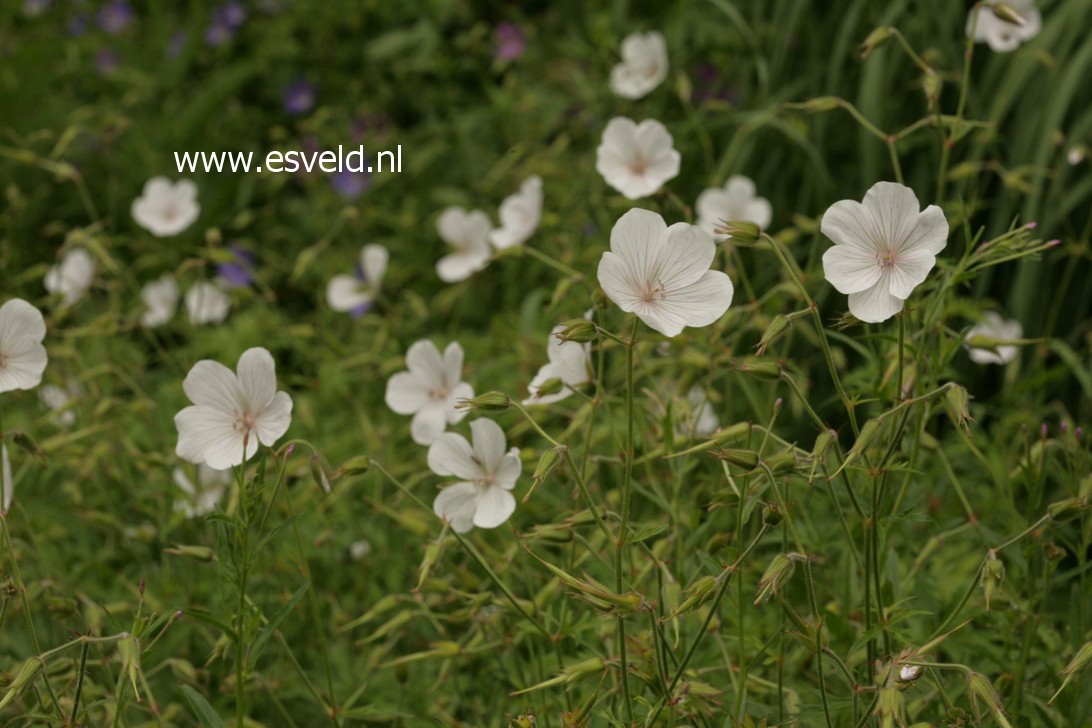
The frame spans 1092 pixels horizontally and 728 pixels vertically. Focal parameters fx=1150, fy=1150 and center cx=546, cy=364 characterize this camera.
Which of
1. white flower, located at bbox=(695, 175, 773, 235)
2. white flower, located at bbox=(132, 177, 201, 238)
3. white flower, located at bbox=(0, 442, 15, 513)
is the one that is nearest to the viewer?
white flower, located at bbox=(0, 442, 15, 513)

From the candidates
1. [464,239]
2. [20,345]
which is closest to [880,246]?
[20,345]

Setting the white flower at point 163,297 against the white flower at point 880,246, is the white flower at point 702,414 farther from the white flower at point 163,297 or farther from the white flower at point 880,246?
the white flower at point 163,297

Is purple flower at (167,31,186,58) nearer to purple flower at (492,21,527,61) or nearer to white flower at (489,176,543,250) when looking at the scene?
purple flower at (492,21,527,61)

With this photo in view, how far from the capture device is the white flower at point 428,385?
5.40ft

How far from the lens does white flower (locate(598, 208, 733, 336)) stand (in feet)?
4.00

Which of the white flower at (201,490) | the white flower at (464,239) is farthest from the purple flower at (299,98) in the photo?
the white flower at (201,490)

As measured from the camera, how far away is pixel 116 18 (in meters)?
4.10

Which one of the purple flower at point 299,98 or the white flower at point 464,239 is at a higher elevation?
the white flower at point 464,239

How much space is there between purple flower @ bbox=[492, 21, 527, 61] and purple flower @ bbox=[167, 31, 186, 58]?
44.0 inches

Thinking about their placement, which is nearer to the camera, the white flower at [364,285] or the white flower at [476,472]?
the white flower at [476,472]

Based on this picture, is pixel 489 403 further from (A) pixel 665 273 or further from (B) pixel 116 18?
(B) pixel 116 18

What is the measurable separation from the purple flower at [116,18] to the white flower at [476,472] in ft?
10.6

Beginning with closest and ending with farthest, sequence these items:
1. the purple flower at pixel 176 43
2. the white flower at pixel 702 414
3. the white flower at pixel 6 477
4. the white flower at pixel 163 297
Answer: the white flower at pixel 6 477
the white flower at pixel 702 414
the white flower at pixel 163 297
the purple flower at pixel 176 43

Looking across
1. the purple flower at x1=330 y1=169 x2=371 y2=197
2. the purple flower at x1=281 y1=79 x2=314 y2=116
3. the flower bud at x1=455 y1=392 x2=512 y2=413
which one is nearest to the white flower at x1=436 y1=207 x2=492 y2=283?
the purple flower at x1=330 y1=169 x2=371 y2=197
